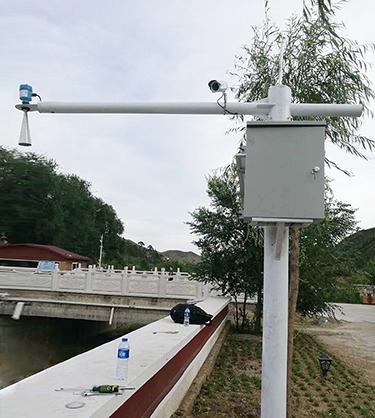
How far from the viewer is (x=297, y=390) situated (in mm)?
7902

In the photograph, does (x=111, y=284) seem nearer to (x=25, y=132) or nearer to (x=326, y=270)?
(x=326, y=270)

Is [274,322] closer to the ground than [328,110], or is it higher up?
closer to the ground

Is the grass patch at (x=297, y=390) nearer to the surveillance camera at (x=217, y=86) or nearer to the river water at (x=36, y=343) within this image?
the surveillance camera at (x=217, y=86)

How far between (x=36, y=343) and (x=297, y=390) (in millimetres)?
13358

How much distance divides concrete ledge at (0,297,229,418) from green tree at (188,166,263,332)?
7522 mm

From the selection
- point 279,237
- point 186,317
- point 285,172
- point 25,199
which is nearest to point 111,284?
point 186,317

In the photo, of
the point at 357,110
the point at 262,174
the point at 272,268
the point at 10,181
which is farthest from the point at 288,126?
the point at 10,181

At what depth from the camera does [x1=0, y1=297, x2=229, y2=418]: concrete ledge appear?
272cm

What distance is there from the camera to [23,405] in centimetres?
267

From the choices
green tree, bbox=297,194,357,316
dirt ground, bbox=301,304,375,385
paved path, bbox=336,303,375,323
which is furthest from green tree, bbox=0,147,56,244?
green tree, bbox=297,194,357,316

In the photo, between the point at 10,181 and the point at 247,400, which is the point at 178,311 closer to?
the point at 247,400

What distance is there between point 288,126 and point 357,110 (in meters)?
0.92

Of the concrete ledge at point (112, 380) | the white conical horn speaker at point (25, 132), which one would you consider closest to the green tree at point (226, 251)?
the concrete ledge at point (112, 380)

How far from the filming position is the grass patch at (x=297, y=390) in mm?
6402
